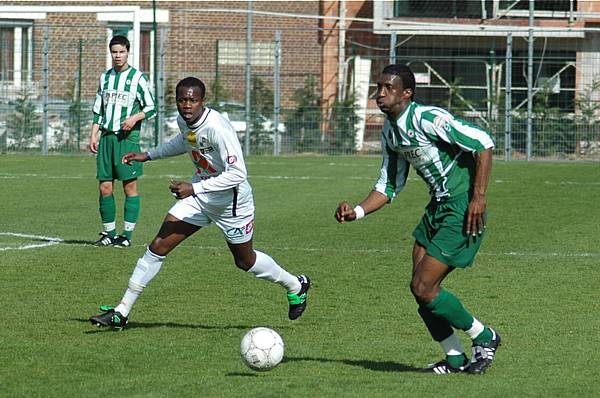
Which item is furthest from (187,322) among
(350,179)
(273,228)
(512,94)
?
(512,94)

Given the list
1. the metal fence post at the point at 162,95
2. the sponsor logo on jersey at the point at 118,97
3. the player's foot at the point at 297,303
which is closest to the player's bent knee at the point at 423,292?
the player's foot at the point at 297,303

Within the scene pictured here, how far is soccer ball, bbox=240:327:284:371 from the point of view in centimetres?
655

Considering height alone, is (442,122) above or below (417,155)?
above

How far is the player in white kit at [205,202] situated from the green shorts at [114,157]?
13.2 feet

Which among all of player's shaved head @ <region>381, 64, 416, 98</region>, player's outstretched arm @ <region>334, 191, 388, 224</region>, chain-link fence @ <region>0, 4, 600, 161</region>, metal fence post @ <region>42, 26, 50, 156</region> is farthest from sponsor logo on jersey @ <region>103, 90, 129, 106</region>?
metal fence post @ <region>42, 26, 50, 156</region>

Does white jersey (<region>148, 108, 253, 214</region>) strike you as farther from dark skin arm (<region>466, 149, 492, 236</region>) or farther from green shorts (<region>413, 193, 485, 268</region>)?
dark skin arm (<region>466, 149, 492, 236</region>)

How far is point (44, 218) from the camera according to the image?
48.0ft

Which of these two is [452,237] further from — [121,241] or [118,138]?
[118,138]

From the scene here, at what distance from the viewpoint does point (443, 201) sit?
6.72 m

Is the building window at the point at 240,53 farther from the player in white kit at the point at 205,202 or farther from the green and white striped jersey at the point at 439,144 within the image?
the green and white striped jersey at the point at 439,144

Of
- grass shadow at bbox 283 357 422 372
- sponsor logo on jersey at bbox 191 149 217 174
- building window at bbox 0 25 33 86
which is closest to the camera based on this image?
grass shadow at bbox 283 357 422 372

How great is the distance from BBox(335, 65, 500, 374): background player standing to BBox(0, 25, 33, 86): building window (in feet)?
Answer: 72.4

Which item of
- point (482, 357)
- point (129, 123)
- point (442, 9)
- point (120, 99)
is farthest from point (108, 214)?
point (442, 9)

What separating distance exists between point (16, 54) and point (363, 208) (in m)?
23.2
